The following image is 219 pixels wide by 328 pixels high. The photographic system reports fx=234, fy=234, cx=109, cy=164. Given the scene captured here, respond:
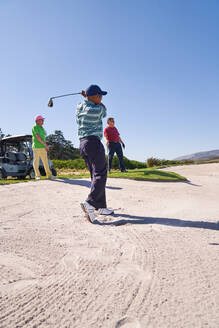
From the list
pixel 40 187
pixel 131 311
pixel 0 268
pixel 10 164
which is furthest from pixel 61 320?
pixel 10 164

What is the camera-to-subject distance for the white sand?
1.26 metres

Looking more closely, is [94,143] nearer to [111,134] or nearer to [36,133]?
[36,133]

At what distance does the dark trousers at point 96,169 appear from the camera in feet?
11.1

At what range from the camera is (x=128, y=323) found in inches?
47.7

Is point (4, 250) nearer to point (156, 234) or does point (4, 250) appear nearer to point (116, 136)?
point (156, 234)

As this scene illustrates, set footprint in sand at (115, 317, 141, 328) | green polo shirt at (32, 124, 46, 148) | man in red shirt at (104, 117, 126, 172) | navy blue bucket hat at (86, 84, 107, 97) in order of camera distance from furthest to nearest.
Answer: man in red shirt at (104, 117, 126, 172), green polo shirt at (32, 124, 46, 148), navy blue bucket hat at (86, 84, 107, 97), footprint in sand at (115, 317, 141, 328)

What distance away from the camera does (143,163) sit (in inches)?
675

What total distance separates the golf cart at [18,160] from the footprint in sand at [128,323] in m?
8.29

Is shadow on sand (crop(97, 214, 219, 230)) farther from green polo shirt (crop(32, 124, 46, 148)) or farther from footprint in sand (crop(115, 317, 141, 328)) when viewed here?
green polo shirt (crop(32, 124, 46, 148))

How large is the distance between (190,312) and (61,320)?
70 cm

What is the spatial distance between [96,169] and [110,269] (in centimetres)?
180

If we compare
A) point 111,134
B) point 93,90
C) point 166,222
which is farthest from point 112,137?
point 166,222

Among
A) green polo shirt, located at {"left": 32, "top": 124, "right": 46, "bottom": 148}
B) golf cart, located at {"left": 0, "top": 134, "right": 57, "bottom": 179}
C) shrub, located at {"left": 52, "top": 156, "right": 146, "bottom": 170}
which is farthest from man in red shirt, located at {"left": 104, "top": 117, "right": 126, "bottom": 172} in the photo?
shrub, located at {"left": 52, "top": 156, "right": 146, "bottom": 170}

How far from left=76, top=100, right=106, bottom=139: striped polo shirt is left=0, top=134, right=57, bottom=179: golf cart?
6.02 m
